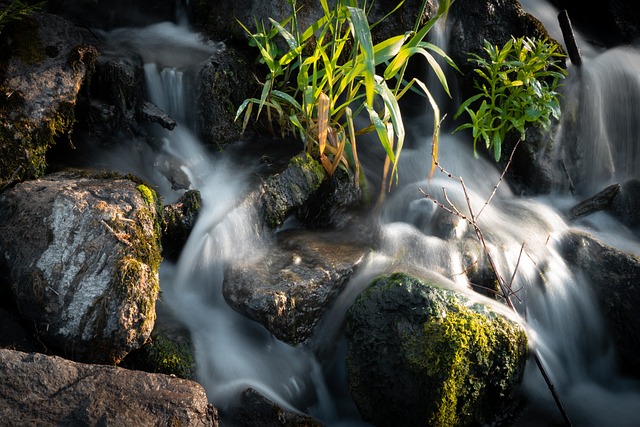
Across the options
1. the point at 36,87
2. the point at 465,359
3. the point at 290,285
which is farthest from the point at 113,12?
the point at 465,359

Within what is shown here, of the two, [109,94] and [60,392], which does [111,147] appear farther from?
[60,392]

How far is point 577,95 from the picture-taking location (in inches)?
215

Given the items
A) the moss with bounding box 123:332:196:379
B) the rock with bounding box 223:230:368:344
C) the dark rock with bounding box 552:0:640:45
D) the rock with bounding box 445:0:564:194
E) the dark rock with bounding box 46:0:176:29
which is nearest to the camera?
the moss with bounding box 123:332:196:379

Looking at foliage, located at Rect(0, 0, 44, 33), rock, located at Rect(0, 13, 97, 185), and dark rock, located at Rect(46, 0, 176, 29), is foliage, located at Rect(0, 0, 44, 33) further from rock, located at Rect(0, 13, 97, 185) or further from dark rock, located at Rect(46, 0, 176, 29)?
dark rock, located at Rect(46, 0, 176, 29)

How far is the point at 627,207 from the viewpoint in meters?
4.89

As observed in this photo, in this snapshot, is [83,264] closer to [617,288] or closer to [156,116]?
[156,116]

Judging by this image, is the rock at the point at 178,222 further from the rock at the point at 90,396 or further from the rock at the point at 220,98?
the rock at the point at 90,396

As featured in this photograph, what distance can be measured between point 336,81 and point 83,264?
7.43ft

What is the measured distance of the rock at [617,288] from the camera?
3789 mm

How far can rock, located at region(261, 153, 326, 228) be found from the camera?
4.13 m

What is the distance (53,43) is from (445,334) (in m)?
3.45

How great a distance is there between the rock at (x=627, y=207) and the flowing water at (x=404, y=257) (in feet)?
0.31

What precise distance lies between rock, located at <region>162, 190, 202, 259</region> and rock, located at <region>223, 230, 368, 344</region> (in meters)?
0.47

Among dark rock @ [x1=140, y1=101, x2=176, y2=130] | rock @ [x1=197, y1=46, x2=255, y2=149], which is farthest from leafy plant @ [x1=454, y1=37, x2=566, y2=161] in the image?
dark rock @ [x1=140, y1=101, x2=176, y2=130]
